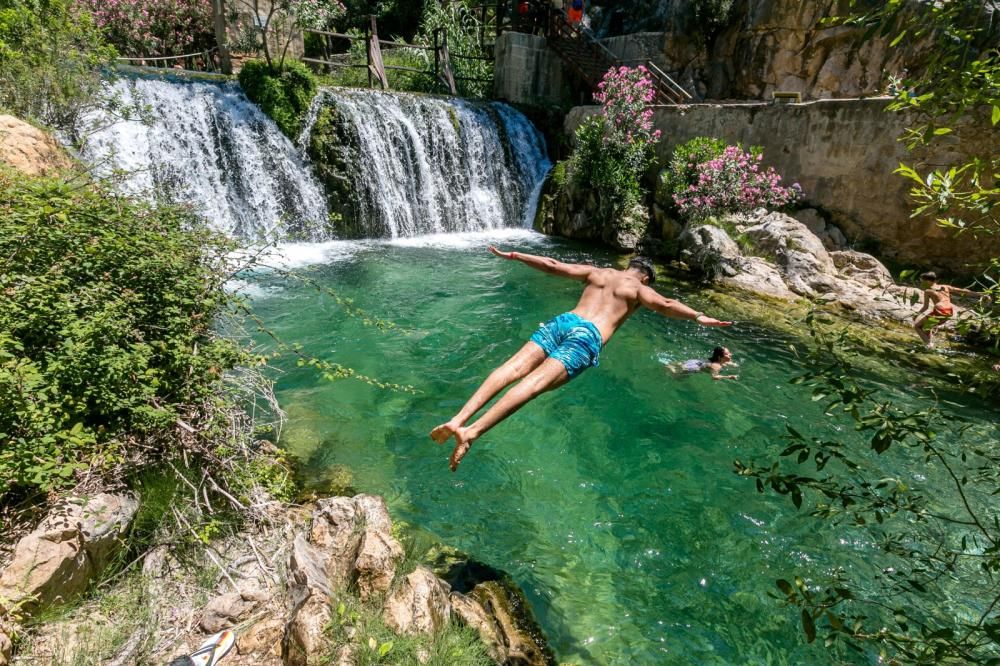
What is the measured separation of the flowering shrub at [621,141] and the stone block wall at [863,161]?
7.32ft

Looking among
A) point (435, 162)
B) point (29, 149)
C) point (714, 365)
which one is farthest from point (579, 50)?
point (29, 149)

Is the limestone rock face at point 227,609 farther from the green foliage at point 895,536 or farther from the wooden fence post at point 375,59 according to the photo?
the wooden fence post at point 375,59

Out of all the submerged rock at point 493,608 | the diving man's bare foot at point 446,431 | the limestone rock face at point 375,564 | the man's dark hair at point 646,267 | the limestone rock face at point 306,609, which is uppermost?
the man's dark hair at point 646,267

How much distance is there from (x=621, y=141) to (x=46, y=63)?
1249 cm

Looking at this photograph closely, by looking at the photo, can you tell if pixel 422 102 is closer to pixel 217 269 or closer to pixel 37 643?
pixel 217 269

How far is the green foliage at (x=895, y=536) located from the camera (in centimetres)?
177

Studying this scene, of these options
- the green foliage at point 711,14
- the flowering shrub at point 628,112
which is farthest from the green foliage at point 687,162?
the green foliage at point 711,14

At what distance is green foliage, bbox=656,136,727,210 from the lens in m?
12.9

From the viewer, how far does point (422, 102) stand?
1498 centimetres

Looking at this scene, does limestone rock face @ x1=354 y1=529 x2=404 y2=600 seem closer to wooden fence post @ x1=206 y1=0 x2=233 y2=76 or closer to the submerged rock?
the submerged rock

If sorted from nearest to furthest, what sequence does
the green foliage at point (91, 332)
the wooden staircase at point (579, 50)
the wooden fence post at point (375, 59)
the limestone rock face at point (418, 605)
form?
the green foliage at point (91, 332), the limestone rock face at point (418, 605), the wooden fence post at point (375, 59), the wooden staircase at point (579, 50)

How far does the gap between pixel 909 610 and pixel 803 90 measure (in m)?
18.6

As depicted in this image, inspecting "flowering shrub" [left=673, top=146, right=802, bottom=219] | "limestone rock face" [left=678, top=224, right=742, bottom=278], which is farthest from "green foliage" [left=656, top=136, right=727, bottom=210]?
"limestone rock face" [left=678, top=224, right=742, bottom=278]

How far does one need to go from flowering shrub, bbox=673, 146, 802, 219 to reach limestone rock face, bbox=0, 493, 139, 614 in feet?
41.6
